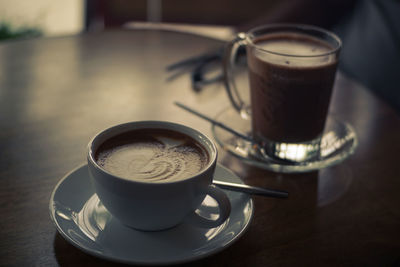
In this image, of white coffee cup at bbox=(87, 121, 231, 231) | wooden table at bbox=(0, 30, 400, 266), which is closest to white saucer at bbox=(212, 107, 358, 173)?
wooden table at bbox=(0, 30, 400, 266)

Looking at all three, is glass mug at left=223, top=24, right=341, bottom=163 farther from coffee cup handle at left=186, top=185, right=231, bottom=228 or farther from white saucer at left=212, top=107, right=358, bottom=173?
coffee cup handle at left=186, top=185, right=231, bottom=228

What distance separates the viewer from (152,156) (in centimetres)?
64

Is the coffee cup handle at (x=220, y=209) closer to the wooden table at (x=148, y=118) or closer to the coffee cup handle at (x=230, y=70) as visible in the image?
the wooden table at (x=148, y=118)

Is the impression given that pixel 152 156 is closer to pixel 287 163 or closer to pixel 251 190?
pixel 251 190

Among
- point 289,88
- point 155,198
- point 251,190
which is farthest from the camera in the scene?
point 289,88

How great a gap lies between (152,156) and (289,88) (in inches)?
11.6

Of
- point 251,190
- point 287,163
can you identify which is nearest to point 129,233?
point 251,190

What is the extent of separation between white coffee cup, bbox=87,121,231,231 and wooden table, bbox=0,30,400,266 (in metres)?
0.06

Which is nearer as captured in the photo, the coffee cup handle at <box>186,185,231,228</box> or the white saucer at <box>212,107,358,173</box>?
the coffee cup handle at <box>186,185,231,228</box>

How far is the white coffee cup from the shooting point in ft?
1.78

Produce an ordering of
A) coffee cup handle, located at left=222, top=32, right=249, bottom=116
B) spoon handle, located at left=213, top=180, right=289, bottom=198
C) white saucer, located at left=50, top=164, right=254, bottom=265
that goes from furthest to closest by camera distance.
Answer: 1. coffee cup handle, located at left=222, top=32, right=249, bottom=116
2. spoon handle, located at left=213, top=180, right=289, bottom=198
3. white saucer, located at left=50, top=164, right=254, bottom=265

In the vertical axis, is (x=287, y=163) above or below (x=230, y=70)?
below

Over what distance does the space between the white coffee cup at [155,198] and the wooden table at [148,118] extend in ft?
0.20

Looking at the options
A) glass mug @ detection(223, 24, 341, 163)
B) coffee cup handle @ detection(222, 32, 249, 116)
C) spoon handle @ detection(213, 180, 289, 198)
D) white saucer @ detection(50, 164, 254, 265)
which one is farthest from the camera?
coffee cup handle @ detection(222, 32, 249, 116)
